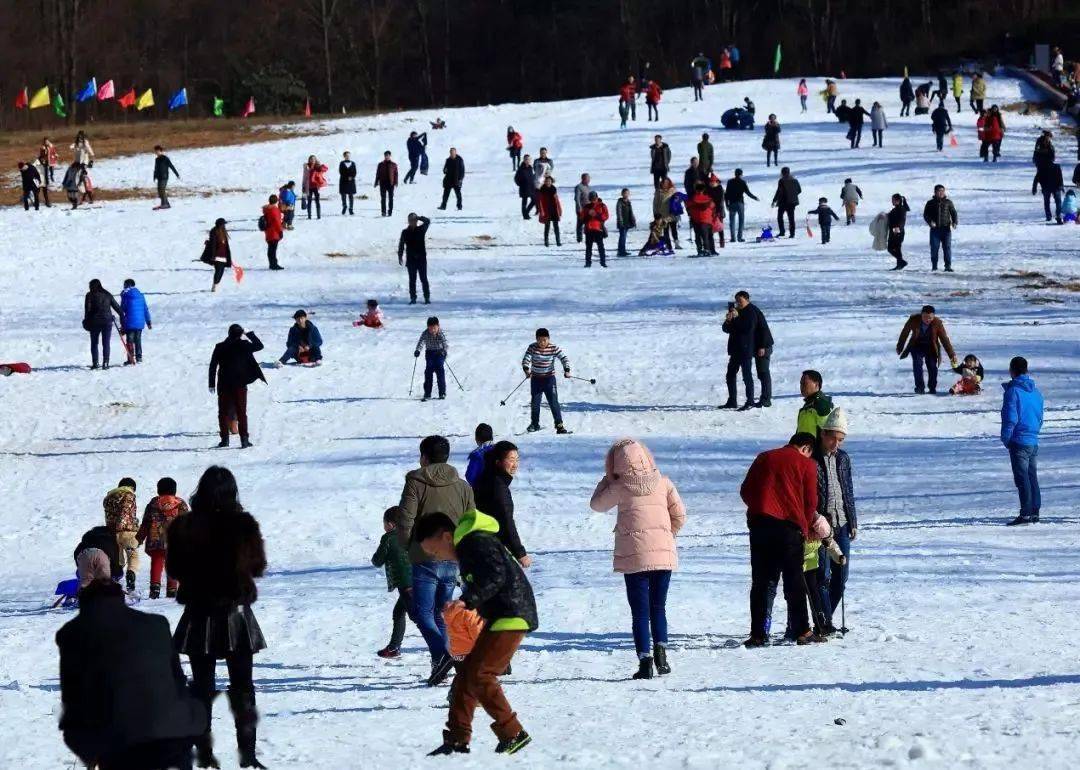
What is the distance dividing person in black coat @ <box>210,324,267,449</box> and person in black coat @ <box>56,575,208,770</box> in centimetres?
1391

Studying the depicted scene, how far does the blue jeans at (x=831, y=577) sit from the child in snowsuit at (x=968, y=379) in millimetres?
11080

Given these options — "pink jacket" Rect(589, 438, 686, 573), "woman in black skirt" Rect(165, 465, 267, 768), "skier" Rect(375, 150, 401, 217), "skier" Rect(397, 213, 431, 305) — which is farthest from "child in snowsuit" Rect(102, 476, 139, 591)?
"skier" Rect(375, 150, 401, 217)

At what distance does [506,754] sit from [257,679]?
2.74 metres

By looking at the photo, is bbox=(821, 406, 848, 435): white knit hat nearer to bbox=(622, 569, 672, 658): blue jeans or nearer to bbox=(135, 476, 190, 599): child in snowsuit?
bbox=(622, 569, 672, 658): blue jeans

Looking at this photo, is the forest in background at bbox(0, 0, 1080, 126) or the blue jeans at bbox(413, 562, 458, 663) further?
the forest in background at bbox(0, 0, 1080, 126)

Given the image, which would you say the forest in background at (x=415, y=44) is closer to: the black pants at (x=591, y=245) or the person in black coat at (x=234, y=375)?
the black pants at (x=591, y=245)

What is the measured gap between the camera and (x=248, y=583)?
7672 millimetres

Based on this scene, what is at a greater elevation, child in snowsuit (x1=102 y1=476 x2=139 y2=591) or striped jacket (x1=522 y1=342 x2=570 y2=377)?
striped jacket (x1=522 y1=342 x2=570 y2=377)

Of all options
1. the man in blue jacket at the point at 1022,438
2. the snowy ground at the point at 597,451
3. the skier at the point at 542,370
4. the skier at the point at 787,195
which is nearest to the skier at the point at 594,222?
the snowy ground at the point at 597,451

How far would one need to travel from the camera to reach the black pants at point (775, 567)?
34.4ft

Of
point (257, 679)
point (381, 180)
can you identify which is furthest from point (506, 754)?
point (381, 180)

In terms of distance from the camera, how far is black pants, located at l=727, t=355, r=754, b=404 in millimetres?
21422

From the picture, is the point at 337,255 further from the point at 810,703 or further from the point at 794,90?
the point at 794,90

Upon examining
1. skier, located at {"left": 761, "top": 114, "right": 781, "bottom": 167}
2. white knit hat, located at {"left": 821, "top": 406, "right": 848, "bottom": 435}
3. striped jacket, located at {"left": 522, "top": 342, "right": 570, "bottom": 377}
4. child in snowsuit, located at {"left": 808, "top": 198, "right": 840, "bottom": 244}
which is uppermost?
skier, located at {"left": 761, "top": 114, "right": 781, "bottom": 167}
